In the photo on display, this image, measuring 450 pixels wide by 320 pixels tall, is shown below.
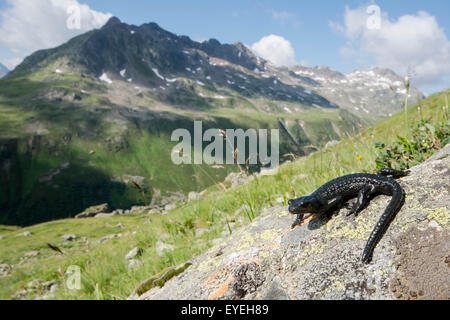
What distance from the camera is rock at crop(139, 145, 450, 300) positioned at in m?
2.22

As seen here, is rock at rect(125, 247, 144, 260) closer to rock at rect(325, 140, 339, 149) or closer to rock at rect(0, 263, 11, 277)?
rock at rect(325, 140, 339, 149)

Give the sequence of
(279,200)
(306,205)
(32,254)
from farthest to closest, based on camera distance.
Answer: (32,254)
(279,200)
(306,205)

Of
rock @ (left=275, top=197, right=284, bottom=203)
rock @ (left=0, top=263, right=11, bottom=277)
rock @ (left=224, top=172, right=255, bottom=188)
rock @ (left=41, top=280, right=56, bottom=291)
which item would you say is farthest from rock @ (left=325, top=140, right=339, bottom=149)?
rock @ (left=0, top=263, right=11, bottom=277)

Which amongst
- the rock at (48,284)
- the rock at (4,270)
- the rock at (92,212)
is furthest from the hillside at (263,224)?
the rock at (92,212)

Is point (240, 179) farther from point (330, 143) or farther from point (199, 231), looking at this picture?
point (330, 143)

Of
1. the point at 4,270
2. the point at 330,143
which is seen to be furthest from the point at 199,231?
the point at 4,270

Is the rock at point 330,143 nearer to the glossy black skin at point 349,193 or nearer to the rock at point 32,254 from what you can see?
the glossy black skin at point 349,193

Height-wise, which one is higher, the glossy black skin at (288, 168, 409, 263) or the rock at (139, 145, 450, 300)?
the glossy black skin at (288, 168, 409, 263)

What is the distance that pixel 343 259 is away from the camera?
2.61 m

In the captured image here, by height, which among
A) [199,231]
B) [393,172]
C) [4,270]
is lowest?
[4,270]
